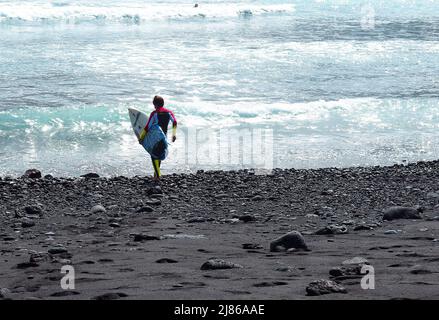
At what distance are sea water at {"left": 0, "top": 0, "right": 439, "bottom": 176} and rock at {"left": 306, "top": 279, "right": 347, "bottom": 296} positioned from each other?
839 centimetres

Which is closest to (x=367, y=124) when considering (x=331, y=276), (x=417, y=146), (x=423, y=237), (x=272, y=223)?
(x=417, y=146)

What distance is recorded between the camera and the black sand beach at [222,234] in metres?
5.12

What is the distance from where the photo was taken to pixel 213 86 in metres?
21.9

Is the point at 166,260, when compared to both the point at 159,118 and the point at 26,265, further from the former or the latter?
the point at 159,118

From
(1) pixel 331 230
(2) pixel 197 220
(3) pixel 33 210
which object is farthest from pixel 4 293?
(3) pixel 33 210

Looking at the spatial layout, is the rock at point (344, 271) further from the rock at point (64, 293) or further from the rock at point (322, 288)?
the rock at point (64, 293)

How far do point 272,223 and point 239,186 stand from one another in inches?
102

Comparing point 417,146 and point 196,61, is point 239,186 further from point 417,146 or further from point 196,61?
point 196,61

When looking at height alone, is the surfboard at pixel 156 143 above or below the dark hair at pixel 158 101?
below

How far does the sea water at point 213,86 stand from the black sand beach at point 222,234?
6.13 ft

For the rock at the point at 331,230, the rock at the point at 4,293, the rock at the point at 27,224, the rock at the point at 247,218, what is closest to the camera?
the rock at the point at 4,293

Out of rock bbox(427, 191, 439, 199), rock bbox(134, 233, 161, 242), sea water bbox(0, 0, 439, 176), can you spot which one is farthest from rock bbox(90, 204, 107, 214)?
rock bbox(427, 191, 439, 199)

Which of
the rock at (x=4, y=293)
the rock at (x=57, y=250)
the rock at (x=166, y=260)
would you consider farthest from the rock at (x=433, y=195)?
the rock at (x=4, y=293)

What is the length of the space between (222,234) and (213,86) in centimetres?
1432
